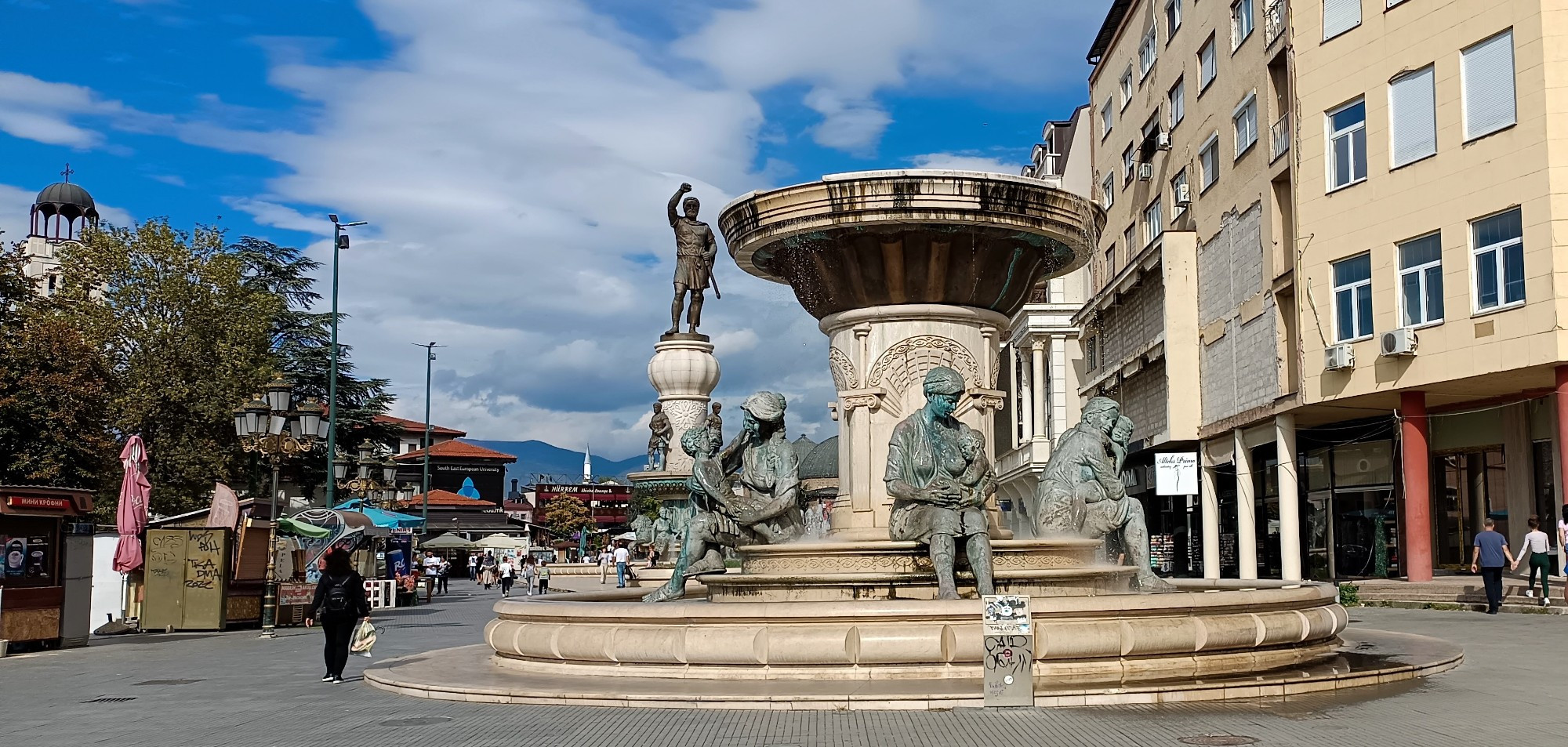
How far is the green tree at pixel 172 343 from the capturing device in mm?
37094

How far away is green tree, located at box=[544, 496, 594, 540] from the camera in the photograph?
9938 centimetres

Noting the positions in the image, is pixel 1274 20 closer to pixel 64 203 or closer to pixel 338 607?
pixel 338 607

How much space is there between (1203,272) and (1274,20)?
802 cm

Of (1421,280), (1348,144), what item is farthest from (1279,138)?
(1421,280)

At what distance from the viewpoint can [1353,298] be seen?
25.6 metres

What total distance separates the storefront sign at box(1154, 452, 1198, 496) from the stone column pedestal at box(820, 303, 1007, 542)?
15.8 metres

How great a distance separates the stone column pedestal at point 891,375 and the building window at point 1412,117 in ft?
47.9

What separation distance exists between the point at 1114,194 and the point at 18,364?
107ft

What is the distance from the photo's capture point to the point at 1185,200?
36219 mm

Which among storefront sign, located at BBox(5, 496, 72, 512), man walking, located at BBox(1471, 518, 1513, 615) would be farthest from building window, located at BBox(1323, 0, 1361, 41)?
storefront sign, located at BBox(5, 496, 72, 512)

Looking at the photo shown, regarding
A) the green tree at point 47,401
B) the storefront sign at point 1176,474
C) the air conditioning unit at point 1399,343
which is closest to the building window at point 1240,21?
the air conditioning unit at point 1399,343

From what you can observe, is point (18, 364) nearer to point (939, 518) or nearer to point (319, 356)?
point (319, 356)

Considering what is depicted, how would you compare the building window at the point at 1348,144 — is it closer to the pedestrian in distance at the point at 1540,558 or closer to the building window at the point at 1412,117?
the building window at the point at 1412,117

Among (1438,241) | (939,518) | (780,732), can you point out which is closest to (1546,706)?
(939,518)
